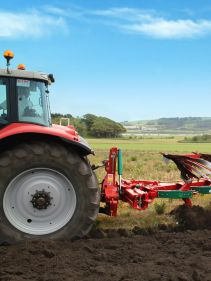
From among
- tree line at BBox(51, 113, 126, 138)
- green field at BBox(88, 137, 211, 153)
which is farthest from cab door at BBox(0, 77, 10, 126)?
tree line at BBox(51, 113, 126, 138)

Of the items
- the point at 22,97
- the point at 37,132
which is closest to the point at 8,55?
the point at 22,97

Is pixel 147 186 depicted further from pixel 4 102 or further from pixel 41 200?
pixel 4 102

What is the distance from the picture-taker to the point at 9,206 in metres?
5.67

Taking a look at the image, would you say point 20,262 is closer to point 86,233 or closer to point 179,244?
point 86,233

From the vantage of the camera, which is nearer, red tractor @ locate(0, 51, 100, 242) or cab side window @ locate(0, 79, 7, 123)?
red tractor @ locate(0, 51, 100, 242)

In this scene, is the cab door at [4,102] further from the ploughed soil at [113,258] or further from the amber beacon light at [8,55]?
the ploughed soil at [113,258]

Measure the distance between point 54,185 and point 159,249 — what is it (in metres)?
1.56

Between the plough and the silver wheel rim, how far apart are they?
2.75 feet

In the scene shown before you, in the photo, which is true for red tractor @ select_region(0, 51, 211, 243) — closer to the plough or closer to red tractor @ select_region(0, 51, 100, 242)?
red tractor @ select_region(0, 51, 100, 242)

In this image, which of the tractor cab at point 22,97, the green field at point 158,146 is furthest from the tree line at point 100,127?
the tractor cab at point 22,97

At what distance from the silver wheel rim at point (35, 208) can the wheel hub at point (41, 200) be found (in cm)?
3

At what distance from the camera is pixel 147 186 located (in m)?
7.05

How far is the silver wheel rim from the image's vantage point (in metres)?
5.68

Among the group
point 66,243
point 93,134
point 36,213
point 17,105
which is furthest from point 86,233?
point 93,134
